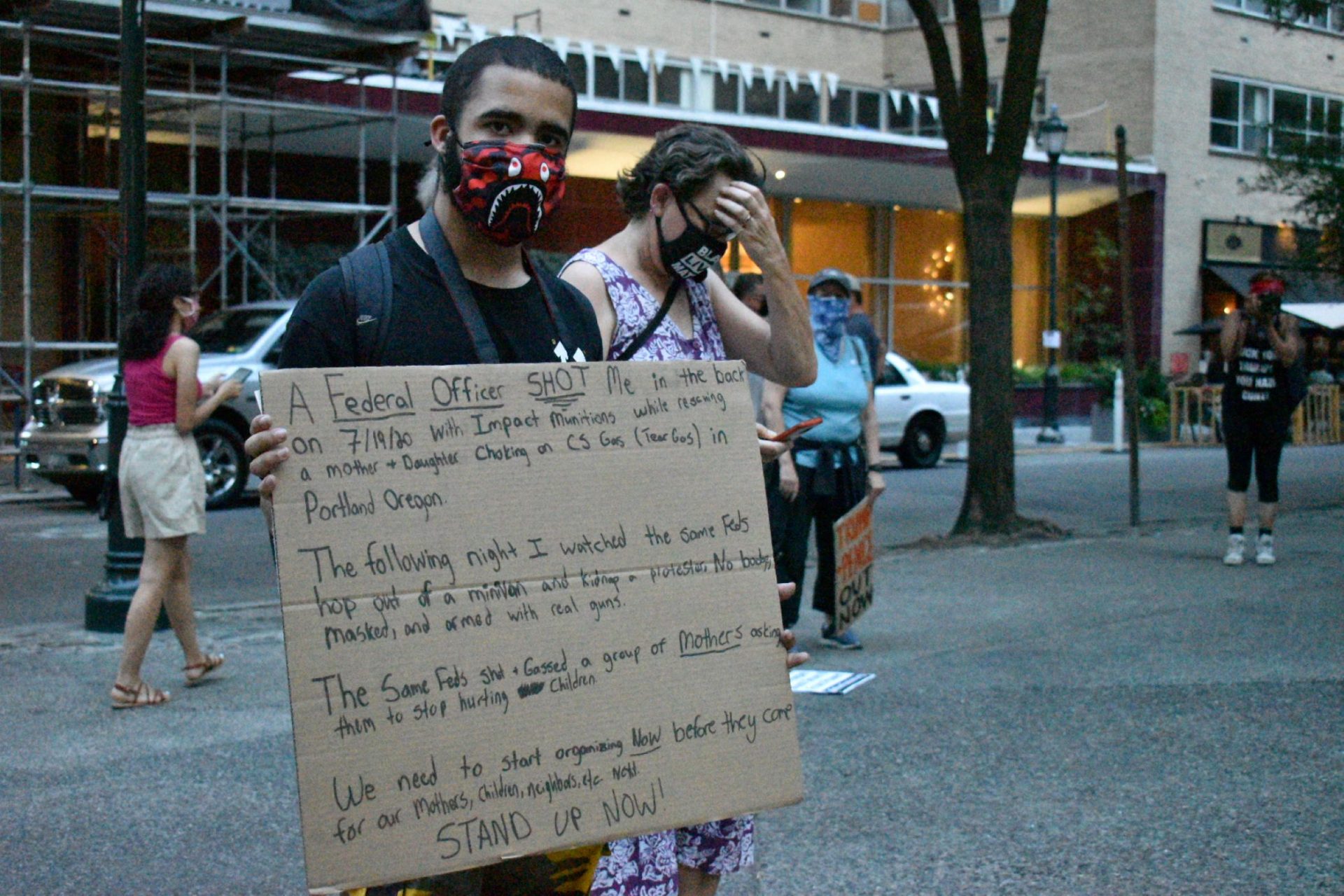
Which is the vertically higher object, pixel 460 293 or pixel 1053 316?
pixel 1053 316

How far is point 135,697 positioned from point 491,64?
4.46 metres

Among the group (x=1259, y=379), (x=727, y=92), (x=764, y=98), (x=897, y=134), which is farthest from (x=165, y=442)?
(x=897, y=134)

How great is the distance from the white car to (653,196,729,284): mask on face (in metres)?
16.6

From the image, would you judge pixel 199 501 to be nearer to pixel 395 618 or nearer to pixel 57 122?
pixel 395 618

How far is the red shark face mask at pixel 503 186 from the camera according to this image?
243 cm

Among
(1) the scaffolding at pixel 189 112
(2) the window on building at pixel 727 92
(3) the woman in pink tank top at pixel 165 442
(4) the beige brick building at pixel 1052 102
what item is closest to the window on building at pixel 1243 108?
(4) the beige brick building at pixel 1052 102

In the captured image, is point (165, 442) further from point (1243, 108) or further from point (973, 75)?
point (1243, 108)

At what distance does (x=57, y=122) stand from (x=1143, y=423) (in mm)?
18652

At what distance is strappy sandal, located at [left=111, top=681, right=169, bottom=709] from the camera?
6.17 meters

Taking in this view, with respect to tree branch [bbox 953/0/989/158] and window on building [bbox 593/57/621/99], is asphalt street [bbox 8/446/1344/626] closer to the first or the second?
tree branch [bbox 953/0/989/158]

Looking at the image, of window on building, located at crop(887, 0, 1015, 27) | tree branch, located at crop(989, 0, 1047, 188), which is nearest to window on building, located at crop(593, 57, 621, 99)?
window on building, located at crop(887, 0, 1015, 27)

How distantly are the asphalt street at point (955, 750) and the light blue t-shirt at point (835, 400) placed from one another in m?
1.04

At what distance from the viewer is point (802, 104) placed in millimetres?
31047

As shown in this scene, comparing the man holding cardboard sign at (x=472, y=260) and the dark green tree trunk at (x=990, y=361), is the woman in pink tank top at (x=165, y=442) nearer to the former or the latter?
the man holding cardboard sign at (x=472, y=260)
